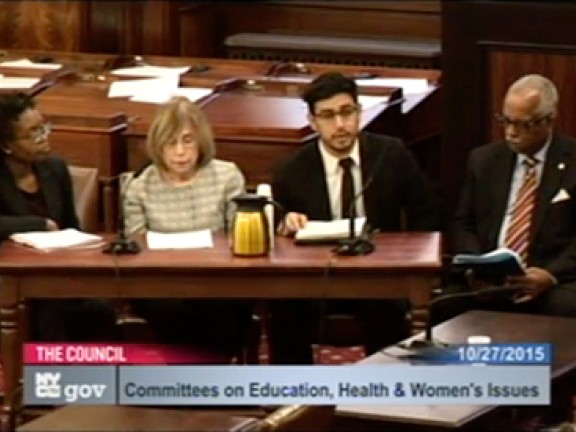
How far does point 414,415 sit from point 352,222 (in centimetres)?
130

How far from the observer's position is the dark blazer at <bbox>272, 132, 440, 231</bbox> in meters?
6.13

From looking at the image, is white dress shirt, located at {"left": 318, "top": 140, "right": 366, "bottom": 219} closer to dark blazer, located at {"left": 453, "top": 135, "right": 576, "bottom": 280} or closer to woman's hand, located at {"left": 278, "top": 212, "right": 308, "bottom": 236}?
woman's hand, located at {"left": 278, "top": 212, "right": 308, "bottom": 236}

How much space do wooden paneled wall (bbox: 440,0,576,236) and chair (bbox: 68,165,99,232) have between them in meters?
1.45

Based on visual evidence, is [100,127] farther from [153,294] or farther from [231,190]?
[153,294]

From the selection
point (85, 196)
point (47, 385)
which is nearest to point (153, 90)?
point (85, 196)

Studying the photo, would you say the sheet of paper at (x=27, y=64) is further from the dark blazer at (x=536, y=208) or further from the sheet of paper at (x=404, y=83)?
the dark blazer at (x=536, y=208)

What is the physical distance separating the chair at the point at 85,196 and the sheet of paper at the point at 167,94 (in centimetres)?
103

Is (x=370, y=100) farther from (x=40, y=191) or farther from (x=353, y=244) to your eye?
(x=353, y=244)

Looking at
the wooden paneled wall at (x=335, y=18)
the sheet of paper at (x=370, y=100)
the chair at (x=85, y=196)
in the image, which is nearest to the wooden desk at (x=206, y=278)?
the chair at (x=85, y=196)

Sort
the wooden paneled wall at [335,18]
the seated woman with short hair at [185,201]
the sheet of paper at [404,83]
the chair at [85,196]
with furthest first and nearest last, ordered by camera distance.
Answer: the wooden paneled wall at [335,18] → the sheet of paper at [404,83] → the chair at [85,196] → the seated woman with short hair at [185,201]

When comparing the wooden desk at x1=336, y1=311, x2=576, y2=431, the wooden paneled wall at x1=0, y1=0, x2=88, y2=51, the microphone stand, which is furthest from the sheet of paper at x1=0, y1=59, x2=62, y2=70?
the wooden desk at x1=336, y1=311, x2=576, y2=431

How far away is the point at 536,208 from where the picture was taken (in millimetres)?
6148

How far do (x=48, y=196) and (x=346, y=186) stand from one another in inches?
39.5

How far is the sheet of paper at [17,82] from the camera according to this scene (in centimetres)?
757
